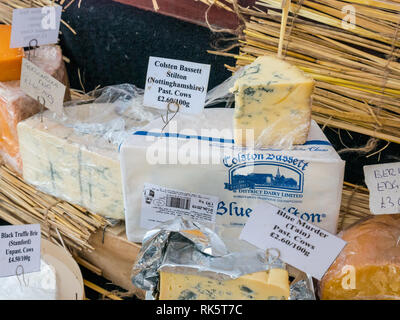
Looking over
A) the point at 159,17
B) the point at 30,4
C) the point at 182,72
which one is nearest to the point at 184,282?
the point at 182,72

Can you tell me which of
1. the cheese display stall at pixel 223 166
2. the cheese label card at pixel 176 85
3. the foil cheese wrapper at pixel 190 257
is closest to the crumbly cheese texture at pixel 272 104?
the cheese display stall at pixel 223 166

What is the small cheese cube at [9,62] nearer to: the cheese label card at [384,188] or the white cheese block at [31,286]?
the white cheese block at [31,286]

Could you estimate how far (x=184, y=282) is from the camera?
102 cm

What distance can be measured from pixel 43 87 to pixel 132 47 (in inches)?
14.0

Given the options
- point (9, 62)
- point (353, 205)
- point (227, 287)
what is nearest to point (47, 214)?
point (9, 62)

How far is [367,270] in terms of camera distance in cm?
106

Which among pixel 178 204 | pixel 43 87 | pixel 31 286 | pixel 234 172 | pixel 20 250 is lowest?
pixel 31 286

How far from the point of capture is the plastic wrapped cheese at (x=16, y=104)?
1459 millimetres

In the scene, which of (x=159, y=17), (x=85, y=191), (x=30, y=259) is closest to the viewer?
(x=30, y=259)

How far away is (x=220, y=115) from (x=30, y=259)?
59 cm

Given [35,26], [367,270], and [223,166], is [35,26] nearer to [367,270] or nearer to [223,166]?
[223,166]

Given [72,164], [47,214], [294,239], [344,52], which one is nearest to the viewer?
[294,239]

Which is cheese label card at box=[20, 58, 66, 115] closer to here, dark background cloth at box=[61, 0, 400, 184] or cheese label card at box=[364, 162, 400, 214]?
dark background cloth at box=[61, 0, 400, 184]
